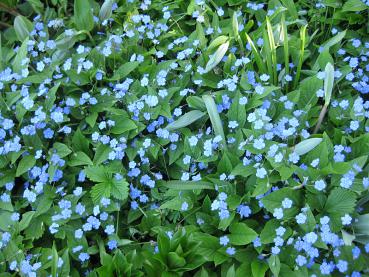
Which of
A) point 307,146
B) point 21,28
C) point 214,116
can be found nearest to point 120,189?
point 214,116

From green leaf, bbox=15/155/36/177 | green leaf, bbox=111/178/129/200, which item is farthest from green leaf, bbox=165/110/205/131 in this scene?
green leaf, bbox=15/155/36/177

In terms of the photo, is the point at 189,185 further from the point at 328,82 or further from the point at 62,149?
the point at 328,82

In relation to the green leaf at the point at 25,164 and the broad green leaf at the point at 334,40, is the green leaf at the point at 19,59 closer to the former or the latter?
the green leaf at the point at 25,164

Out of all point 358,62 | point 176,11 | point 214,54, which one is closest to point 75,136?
point 214,54

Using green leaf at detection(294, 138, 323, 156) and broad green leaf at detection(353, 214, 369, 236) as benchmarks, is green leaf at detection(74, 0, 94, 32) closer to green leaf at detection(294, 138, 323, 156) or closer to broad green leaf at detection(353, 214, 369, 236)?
green leaf at detection(294, 138, 323, 156)

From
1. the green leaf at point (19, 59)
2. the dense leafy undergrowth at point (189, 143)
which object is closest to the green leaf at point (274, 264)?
the dense leafy undergrowth at point (189, 143)

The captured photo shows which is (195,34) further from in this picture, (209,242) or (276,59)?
(209,242)

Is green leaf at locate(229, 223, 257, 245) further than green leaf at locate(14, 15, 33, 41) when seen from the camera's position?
No

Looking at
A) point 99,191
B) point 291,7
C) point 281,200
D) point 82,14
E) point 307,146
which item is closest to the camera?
point 281,200
